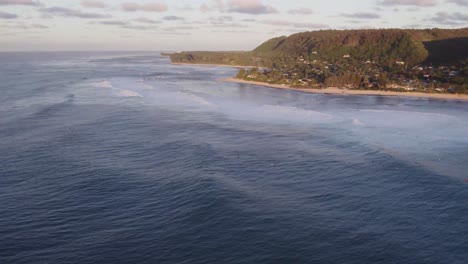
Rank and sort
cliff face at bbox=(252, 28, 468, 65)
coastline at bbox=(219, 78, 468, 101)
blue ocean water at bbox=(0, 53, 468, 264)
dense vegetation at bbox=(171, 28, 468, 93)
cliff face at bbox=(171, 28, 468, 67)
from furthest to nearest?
cliff face at bbox=(252, 28, 468, 65), cliff face at bbox=(171, 28, 468, 67), dense vegetation at bbox=(171, 28, 468, 93), coastline at bbox=(219, 78, 468, 101), blue ocean water at bbox=(0, 53, 468, 264)

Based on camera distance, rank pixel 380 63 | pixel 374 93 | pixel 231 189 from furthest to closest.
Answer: pixel 380 63
pixel 374 93
pixel 231 189

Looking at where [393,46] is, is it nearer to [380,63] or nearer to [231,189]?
[380,63]

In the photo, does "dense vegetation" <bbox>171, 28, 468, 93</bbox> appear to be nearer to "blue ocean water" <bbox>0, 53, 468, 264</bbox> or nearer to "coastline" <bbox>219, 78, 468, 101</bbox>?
"coastline" <bbox>219, 78, 468, 101</bbox>

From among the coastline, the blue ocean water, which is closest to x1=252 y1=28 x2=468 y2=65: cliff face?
the coastline

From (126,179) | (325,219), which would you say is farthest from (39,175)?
(325,219)

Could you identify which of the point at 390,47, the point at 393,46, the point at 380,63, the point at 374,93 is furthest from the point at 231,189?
the point at 393,46

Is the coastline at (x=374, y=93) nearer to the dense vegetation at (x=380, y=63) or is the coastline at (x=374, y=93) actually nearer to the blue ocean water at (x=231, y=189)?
the dense vegetation at (x=380, y=63)

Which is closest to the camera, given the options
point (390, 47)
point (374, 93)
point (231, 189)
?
point (231, 189)
